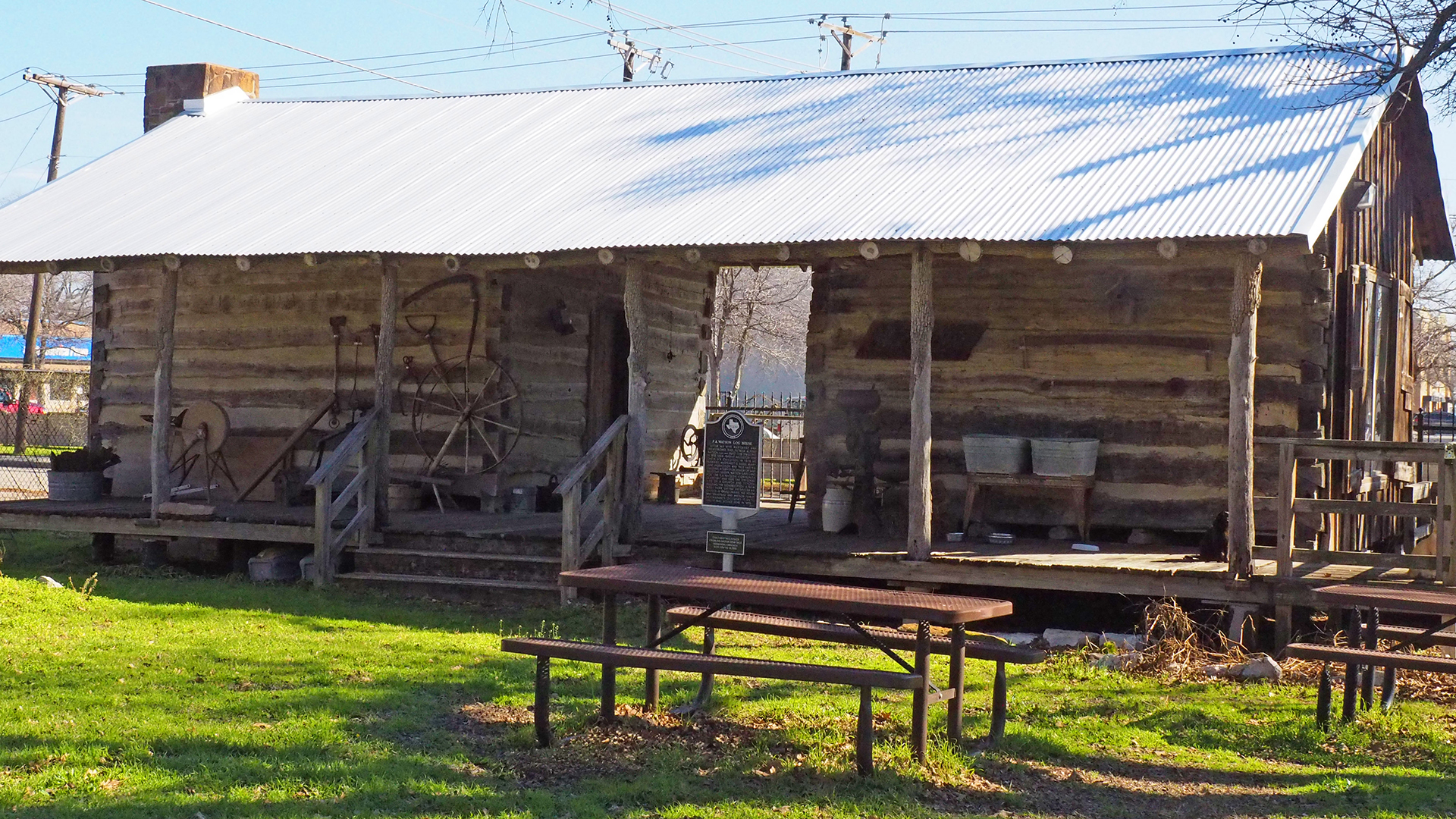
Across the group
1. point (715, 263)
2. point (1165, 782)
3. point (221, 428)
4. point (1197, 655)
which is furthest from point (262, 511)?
point (1165, 782)

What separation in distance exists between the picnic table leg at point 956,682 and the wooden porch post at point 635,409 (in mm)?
5028

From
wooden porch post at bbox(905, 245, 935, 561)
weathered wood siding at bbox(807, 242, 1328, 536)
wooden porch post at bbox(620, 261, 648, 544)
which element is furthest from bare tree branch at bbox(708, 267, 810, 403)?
wooden porch post at bbox(905, 245, 935, 561)

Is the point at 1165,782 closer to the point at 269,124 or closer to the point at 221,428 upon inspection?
the point at 221,428

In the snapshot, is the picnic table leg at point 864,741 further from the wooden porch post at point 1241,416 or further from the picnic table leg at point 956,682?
the wooden porch post at point 1241,416

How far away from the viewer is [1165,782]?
645 cm

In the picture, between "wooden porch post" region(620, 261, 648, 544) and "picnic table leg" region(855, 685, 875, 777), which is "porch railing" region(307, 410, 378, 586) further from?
"picnic table leg" region(855, 685, 875, 777)

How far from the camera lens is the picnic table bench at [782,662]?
618 cm

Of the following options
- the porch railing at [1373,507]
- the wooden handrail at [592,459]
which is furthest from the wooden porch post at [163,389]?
the porch railing at [1373,507]

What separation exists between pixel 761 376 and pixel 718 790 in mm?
98063

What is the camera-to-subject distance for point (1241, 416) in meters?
9.62

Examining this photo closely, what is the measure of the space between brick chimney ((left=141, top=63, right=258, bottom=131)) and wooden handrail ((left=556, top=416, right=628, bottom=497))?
1038 cm

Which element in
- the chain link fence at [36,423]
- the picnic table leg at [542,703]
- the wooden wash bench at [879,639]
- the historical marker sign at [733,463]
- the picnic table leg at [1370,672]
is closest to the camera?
the picnic table leg at [542,703]

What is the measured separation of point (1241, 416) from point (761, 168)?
4.99 m

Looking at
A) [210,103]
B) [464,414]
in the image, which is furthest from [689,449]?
[210,103]
